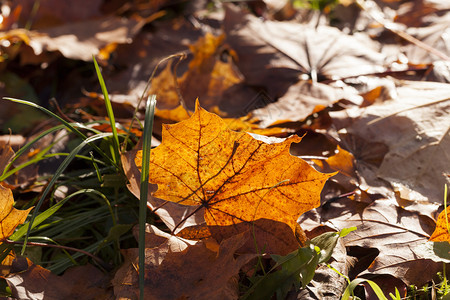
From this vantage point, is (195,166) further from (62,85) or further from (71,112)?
(62,85)

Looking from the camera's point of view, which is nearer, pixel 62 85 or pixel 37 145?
pixel 37 145

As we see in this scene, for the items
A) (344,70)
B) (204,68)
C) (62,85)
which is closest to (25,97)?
(62,85)

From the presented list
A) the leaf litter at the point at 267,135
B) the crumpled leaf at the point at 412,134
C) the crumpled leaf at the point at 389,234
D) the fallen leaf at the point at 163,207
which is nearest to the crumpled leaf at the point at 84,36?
the leaf litter at the point at 267,135

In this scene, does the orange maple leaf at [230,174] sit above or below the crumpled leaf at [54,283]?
above

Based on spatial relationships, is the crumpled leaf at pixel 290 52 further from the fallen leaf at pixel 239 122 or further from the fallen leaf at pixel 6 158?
the fallen leaf at pixel 6 158

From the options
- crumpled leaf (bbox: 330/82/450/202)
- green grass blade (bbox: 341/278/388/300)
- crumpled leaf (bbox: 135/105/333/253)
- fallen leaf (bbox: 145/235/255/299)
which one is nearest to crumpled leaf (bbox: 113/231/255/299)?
fallen leaf (bbox: 145/235/255/299)

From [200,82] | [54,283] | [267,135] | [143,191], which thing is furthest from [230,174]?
[200,82]
